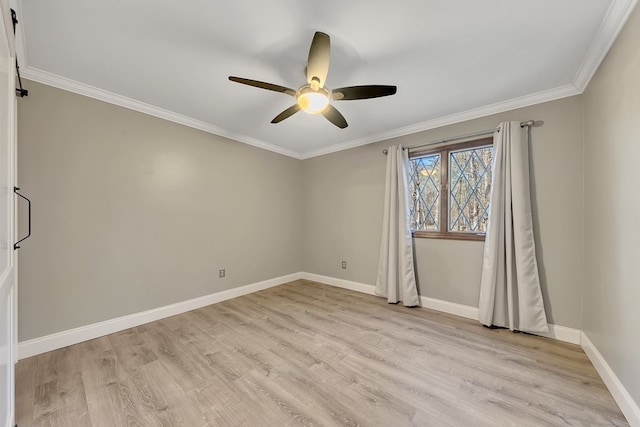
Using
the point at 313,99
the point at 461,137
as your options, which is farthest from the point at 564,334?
the point at 313,99

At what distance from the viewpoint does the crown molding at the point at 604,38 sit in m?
1.39

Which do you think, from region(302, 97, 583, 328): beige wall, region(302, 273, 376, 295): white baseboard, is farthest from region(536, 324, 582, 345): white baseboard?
region(302, 273, 376, 295): white baseboard

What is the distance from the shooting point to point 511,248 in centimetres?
246

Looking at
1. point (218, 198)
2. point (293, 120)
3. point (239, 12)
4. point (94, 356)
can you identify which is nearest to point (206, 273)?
point (218, 198)

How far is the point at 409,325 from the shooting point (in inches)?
103

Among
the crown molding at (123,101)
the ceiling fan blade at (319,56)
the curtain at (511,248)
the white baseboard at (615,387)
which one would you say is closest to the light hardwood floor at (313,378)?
the white baseboard at (615,387)

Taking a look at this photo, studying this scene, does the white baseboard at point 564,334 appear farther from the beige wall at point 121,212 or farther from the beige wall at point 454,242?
the beige wall at point 121,212

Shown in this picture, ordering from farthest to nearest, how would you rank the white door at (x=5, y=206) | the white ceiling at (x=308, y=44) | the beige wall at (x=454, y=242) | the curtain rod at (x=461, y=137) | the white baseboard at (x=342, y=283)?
the white baseboard at (x=342, y=283) < the curtain rod at (x=461, y=137) < the beige wall at (x=454, y=242) < the white ceiling at (x=308, y=44) < the white door at (x=5, y=206)

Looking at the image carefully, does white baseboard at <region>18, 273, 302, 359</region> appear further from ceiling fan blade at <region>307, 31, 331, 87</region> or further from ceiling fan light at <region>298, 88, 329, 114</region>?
ceiling fan blade at <region>307, 31, 331, 87</region>

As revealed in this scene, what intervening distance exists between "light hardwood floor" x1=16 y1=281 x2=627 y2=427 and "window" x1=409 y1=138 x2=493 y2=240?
1121mm

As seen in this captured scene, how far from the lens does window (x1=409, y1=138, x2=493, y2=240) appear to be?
9.27 ft

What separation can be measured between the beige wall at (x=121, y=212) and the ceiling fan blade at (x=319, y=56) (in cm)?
208

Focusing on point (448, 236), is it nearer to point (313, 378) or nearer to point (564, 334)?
point (564, 334)

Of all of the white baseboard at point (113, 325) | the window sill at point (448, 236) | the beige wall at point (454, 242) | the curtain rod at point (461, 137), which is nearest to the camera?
the white baseboard at point (113, 325)
